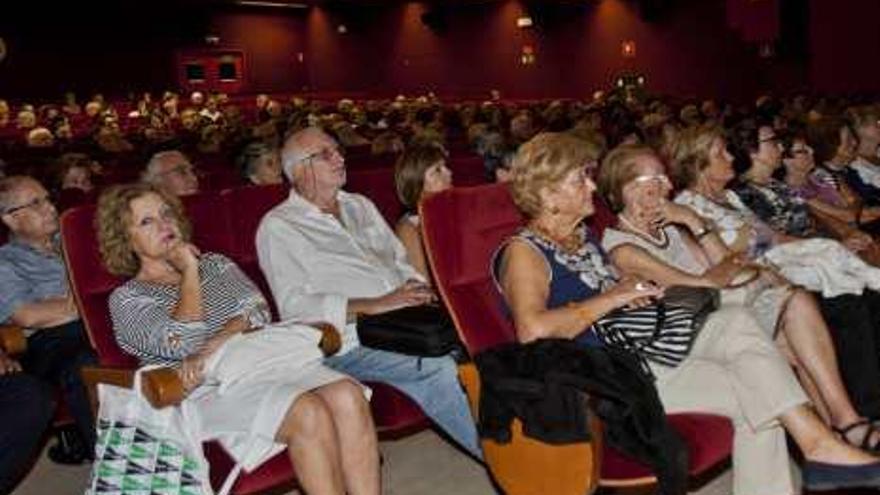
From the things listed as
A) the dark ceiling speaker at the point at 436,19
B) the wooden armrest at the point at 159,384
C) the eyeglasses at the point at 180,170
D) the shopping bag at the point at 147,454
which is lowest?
the shopping bag at the point at 147,454

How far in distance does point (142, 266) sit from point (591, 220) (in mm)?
1305

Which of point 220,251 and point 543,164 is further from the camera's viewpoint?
point 220,251

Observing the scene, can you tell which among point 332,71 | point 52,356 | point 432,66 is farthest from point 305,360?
point 332,71

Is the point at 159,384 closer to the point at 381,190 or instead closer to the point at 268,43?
the point at 381,190

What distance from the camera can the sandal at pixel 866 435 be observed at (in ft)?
8.04

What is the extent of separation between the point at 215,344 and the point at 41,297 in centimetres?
90

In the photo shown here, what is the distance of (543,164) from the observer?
2.45 m

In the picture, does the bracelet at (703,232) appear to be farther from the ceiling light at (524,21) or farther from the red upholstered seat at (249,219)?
the ceiling light at (524,21)

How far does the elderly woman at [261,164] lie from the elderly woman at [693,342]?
1.60m

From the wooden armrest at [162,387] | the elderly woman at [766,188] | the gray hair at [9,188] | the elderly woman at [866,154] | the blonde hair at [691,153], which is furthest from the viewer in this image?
the elderly woman at [866,154]

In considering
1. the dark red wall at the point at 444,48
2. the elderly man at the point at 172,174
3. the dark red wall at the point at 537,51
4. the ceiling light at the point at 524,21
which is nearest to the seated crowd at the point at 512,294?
the elderly man at the point at 172,174

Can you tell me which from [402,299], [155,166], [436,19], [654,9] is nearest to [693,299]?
[402,299]

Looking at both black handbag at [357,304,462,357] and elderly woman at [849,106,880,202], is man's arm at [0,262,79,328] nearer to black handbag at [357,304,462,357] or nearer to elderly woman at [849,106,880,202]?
black handbag at [357,304,462,357]

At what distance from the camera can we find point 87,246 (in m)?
2.69
